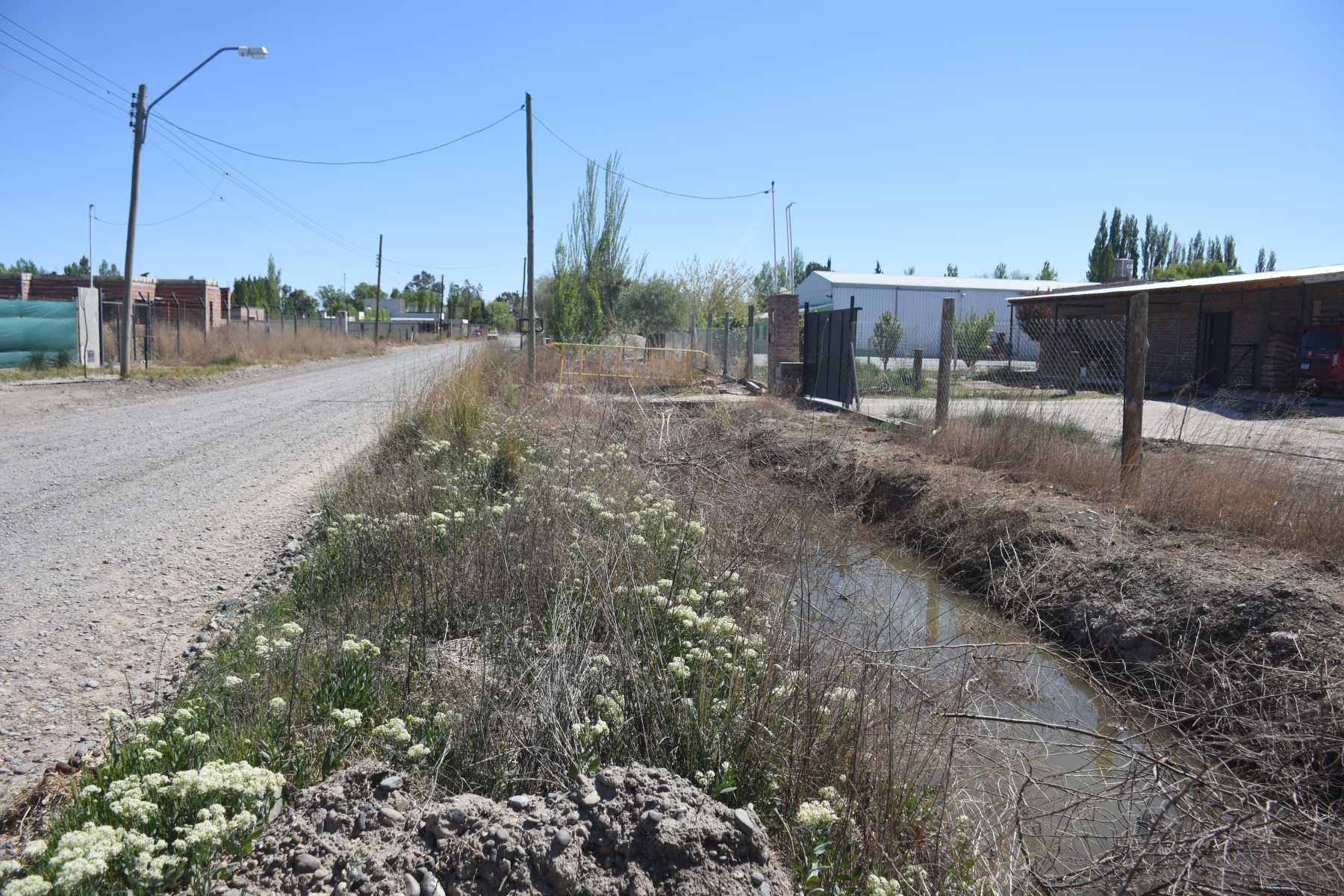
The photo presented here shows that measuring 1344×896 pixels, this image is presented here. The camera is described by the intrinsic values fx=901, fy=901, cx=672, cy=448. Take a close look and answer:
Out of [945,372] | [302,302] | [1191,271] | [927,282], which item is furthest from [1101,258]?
[302,302]

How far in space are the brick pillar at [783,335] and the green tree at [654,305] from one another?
19.9 meters

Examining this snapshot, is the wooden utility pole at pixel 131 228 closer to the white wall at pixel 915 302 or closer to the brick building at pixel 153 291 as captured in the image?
the brick building at pixel 153 291

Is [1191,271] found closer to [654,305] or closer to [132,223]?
[654,305]

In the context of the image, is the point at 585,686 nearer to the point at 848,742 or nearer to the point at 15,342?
the point at 848,742

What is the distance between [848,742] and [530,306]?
16006 mm

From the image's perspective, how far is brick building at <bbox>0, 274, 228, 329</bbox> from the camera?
42.1 m

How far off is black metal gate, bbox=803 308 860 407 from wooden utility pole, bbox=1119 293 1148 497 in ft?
23.4

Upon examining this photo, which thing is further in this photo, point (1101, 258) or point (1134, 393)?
point (1101, 258)

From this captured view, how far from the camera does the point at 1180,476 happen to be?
7461 millimetres

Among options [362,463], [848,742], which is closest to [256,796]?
[848,742]

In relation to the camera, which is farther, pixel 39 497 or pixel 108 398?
pixel 108 398

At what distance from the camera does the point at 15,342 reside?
842 inches

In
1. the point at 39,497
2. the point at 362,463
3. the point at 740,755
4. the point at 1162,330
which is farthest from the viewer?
the point at 1162,330

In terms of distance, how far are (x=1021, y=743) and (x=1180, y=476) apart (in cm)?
434
